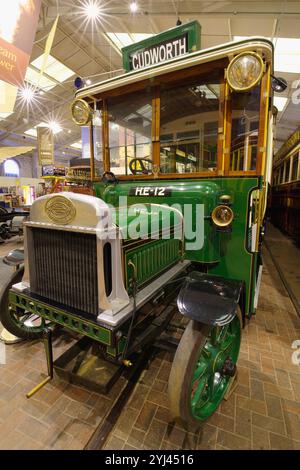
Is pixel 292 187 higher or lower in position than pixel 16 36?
lower

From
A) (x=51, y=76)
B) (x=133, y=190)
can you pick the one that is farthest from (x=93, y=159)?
(x=51, y=76)

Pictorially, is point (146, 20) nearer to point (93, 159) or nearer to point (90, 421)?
point (93, 159)

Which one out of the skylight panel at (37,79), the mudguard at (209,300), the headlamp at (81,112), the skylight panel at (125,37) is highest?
the skylight panel at (37,79)

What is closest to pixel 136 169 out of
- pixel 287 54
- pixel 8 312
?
pixel 8 312

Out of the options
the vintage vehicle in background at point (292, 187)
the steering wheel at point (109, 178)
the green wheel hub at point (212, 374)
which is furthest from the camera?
the vintage vehicle in background at point (292, 187)

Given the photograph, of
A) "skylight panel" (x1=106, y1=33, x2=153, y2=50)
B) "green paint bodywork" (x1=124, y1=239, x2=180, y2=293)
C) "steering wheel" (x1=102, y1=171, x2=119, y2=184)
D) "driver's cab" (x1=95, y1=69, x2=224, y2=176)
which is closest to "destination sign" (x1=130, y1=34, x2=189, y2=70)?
"driver's cab" (x1=95, y1=69, x2=224, y2=176)

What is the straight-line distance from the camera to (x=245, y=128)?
2309 millimetres

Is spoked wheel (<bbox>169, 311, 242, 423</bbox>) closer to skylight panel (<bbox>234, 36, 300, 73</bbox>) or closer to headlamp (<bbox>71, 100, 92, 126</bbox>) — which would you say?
headlamp (<bbox>71, 100, 92, 126</bbox>)

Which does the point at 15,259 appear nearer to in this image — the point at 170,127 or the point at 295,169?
the point at 170,127

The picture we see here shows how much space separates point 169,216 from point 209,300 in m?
0.85

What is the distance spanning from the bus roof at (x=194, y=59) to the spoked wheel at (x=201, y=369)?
6.91ft

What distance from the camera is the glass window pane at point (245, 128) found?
220 cm

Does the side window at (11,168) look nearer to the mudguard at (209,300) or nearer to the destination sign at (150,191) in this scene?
the destination sign at (150,191)

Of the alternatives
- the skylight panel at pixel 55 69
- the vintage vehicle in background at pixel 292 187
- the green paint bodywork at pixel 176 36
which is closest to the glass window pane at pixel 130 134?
the green paint bodywork at pixel 176 36
